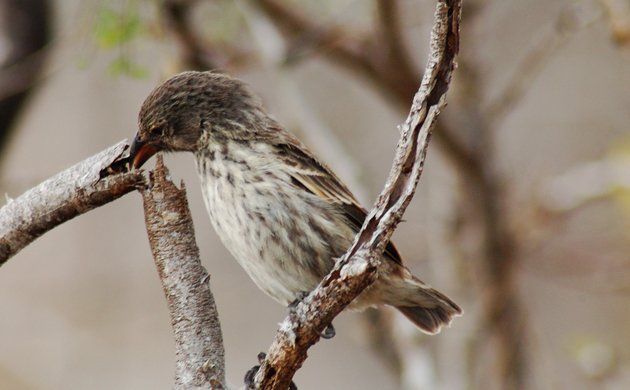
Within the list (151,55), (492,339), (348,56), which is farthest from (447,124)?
(151,55)

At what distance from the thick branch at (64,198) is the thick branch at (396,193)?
568mm

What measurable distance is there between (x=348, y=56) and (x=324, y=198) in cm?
194

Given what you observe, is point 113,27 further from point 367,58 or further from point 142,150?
point 367,58

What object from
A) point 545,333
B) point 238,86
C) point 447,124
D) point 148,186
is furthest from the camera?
point 545,333

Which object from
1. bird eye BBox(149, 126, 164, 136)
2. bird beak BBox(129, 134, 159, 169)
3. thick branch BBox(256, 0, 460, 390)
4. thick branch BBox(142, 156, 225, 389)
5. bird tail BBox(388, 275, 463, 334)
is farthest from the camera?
bird tail BBox(388, 275, 463, 334)

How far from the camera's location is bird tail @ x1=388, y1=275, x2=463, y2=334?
12.9ft

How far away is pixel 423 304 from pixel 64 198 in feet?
6.11

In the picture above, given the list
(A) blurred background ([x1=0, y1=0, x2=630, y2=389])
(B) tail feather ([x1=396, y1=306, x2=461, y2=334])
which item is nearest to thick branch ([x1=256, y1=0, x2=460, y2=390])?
(B) tail feather ([x1=396, y1=306, x2=461, y2=334])

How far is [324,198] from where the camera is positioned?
3.86m

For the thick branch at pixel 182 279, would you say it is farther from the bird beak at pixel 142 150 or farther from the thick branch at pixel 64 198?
the bird beak at pixel 142 150

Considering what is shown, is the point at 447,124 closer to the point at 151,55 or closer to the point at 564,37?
the point at 564,37

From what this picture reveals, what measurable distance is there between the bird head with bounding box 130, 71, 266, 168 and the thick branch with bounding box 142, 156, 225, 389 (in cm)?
113

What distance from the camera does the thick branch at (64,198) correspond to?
258 cm

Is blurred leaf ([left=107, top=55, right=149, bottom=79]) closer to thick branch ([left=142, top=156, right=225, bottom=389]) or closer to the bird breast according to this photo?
the bird breast
